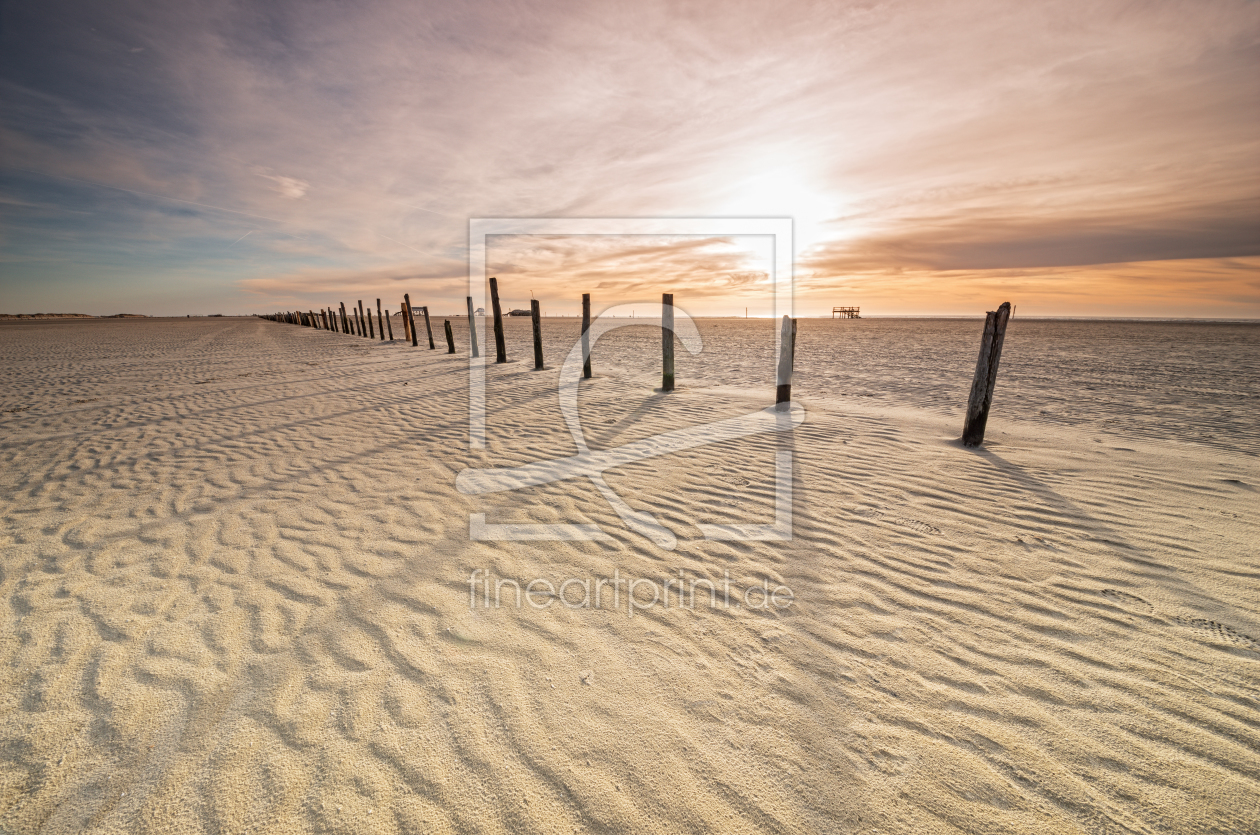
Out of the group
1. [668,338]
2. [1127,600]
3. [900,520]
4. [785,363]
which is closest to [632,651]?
[900,520]

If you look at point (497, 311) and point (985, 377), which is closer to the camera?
point (985, 377)

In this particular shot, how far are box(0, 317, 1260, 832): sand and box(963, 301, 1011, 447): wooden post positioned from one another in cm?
70

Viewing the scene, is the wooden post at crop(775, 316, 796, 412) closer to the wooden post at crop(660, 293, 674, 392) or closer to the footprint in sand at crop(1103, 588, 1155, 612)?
the wooden post at crop(660, 293, 674, 392)

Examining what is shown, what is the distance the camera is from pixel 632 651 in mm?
2779

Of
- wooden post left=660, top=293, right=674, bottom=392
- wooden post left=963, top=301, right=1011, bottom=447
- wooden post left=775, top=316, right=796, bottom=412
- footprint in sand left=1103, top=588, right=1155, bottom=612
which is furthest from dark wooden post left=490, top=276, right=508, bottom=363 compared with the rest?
footprint in sand left=1103, top=588, right=1155, bottom=612

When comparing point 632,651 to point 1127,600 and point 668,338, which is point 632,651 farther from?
point 668,338

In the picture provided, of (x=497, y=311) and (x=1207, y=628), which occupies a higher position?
(x=497, y=311)

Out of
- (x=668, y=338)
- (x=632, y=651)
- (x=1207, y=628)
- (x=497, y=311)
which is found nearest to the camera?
(x=632, y=651)

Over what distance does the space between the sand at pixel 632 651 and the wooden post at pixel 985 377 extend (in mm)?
700

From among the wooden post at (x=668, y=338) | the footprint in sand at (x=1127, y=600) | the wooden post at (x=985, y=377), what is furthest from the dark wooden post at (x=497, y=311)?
the footprint in sand at (x=1127, y=600)

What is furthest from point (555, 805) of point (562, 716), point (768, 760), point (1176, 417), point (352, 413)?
point (1176, 417)

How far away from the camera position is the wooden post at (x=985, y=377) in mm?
6488

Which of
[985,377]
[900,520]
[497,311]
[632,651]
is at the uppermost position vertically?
[497,311]

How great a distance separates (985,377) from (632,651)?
21.4ft
